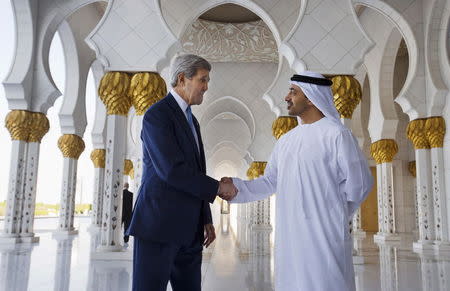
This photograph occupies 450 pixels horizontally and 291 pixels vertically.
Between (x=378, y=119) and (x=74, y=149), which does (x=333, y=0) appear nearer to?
(x=378, y=119)

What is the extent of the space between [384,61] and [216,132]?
9.44 m

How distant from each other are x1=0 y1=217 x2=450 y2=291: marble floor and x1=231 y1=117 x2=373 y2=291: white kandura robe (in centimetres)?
164

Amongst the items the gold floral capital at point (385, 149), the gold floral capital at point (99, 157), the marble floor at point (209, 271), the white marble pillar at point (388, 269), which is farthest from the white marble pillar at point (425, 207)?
the gold floral capital at point (99, 157)

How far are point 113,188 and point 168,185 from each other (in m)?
3.40

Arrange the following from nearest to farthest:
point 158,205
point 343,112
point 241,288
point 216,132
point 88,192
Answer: point 158,205, point 241,288, point 343,112, point 216,132, point 88,192

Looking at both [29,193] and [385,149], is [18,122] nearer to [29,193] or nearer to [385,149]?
[29,193]

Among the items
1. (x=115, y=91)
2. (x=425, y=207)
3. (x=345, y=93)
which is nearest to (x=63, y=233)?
(x=115, y=91)

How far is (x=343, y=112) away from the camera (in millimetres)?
4691

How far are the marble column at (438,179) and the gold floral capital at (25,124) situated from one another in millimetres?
5930

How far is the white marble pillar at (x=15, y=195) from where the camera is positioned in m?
5.61

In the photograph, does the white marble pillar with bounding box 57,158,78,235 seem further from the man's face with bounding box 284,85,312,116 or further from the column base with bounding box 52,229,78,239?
the man's face with bounding box 284,85,312,116

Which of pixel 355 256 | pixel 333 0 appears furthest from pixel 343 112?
pixel 355 256

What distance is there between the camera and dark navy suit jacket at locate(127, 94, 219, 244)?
4.45ft

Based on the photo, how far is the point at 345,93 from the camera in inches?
181
